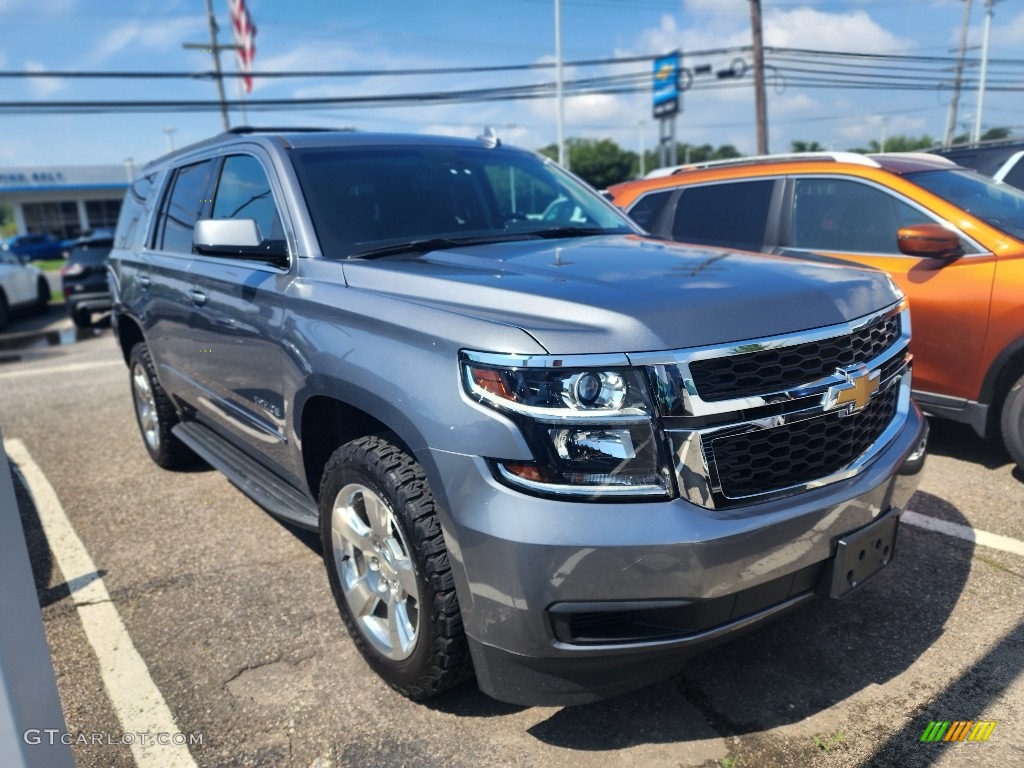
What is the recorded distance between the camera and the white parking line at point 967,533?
139 inches

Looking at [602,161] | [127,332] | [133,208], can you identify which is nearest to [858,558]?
[127,332]

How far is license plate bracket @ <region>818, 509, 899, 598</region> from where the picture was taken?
2.26 meters

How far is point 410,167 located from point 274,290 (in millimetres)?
943

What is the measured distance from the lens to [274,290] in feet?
10.2

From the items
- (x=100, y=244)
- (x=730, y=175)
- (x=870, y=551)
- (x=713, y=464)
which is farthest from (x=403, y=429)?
(x=100, y=244)

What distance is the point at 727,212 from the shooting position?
225 inches

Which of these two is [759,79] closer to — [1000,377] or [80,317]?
[80,317]

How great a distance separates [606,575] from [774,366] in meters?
0.76

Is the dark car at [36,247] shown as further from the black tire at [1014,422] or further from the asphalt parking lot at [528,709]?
the black tire at [1014,422]

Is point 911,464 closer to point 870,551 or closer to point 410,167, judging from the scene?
point 870,551

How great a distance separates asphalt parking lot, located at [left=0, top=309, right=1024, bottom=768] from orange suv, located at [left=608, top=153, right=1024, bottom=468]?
23.4 inches

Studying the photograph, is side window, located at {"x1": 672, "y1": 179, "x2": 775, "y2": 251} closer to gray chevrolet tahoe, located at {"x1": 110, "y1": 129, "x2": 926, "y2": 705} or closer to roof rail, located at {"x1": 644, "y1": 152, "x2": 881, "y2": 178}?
roof rail, located at {"x1": 644, "y1": 152, "x2": 881, "y2": 178}

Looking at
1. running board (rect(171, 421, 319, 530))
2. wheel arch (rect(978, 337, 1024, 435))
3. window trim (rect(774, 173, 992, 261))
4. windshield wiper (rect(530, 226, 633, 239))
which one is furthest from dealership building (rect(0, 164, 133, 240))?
wheel arch (rect(978, 337, 1024, 435))

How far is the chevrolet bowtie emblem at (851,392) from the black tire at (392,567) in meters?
1.22
